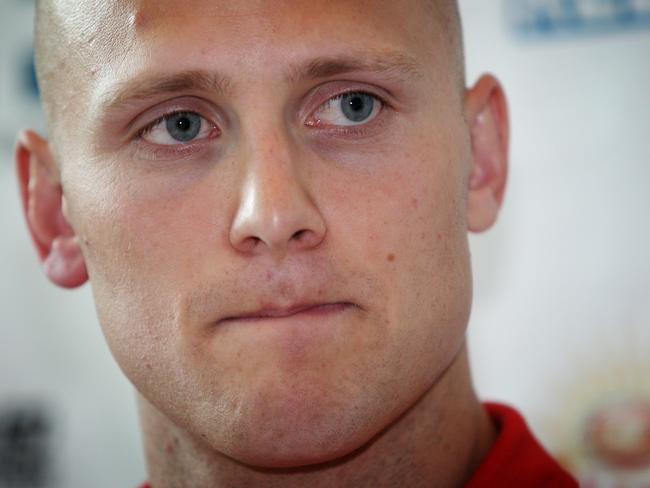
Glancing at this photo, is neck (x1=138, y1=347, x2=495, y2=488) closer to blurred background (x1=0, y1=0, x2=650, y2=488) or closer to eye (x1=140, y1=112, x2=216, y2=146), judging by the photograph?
eye (x1=140, y1=112, x2=216, y2=146)

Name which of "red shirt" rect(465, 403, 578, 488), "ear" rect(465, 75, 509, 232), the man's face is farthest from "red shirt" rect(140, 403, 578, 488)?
"ear" rect(465, 75, 509, 232)

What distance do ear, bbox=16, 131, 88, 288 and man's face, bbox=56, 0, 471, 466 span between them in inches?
4.6

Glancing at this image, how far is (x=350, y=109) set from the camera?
1.04 metres

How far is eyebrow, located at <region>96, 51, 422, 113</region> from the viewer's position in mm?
960

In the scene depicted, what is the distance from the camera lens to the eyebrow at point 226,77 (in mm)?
960

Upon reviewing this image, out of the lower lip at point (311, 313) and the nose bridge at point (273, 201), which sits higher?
the nose bridge at point (273, 201)

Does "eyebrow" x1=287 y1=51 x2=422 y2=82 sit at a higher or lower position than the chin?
higher

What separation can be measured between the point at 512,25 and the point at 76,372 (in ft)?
3.96

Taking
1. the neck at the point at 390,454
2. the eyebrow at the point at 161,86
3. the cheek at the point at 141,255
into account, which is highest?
the eyebrow at the point at 161,86

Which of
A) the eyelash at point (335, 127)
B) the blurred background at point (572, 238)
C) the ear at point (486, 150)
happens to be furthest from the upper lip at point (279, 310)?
the blurred background at point (572, 238)

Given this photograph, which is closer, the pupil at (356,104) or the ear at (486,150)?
the pupil at (356,104)

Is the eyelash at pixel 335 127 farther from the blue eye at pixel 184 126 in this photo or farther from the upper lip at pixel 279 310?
the upper lip at pixel 279 310

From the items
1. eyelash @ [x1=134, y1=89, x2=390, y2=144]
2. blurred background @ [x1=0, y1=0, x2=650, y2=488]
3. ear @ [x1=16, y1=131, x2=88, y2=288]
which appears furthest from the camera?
blurred background @ [x1=0, y1=0, x2=650, y2=488]

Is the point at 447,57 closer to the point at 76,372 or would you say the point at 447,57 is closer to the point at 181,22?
the point at 181,22
